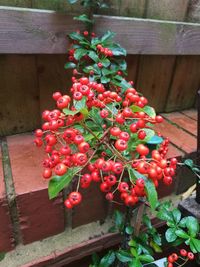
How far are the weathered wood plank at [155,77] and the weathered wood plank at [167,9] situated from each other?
0.17 meters

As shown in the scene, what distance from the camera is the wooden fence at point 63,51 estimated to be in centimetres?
81

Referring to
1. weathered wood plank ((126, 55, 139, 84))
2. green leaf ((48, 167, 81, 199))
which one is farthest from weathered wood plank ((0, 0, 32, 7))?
green leaf ((48, 167, 81, 199))

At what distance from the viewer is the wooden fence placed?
0.81 metres

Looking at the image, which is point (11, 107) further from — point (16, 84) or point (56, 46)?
point (56, 46)

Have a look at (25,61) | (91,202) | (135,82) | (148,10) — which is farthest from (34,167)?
(148,10)

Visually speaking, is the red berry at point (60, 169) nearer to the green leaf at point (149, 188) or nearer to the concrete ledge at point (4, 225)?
the green leaf at point (149, 188)

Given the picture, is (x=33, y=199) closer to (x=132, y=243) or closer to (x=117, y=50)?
(x=132, y=243)

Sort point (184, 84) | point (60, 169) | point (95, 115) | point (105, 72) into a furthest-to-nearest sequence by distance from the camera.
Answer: point (184, 84)
point (105, 72)
point (95, 115)
point (60, 169)

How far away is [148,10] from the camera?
1.02 meters

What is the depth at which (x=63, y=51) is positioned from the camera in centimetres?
88

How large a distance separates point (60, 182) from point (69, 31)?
0.57m

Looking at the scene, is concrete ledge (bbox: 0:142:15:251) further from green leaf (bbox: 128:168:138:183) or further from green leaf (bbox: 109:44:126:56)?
green leaf (bbox: 109:44:126:56)

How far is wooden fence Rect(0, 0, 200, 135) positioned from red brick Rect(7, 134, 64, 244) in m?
0.17

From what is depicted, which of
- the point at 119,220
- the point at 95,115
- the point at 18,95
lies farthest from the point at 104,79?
the point at 119,220
